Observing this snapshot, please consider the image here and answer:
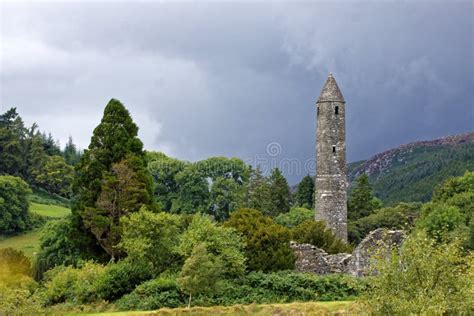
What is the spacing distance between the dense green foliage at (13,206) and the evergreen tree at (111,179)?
94.9ft

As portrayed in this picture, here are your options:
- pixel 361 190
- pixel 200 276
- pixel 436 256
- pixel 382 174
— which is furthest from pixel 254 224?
pixel 382 174

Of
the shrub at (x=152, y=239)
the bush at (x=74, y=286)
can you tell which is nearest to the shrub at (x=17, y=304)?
the bush at (x=74, y=286)

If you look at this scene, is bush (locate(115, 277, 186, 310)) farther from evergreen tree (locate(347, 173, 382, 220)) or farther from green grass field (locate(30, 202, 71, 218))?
green grass field (locate(30, 202, 71, 218))

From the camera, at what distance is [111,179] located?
127ft

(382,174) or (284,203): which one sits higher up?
(382,174)

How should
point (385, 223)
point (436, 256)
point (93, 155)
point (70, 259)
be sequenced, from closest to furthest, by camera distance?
1. point (436, 256)
2. point (93, 155)
3. point (70, 259)
4. point (385, 223)

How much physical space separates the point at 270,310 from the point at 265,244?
633cm

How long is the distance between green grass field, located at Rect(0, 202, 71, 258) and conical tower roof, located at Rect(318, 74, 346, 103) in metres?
24.9

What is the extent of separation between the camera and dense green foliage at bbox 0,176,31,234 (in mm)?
66938

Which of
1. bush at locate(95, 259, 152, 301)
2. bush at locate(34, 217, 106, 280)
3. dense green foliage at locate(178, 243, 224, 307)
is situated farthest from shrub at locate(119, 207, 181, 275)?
bush at locate(34, 217, 106, 280)

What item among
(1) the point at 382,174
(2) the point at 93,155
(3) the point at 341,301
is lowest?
(3) the point at 341,301

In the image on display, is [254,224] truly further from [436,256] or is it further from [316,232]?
[436,256]

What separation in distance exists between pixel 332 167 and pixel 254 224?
1559cm

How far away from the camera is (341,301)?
28.9m
